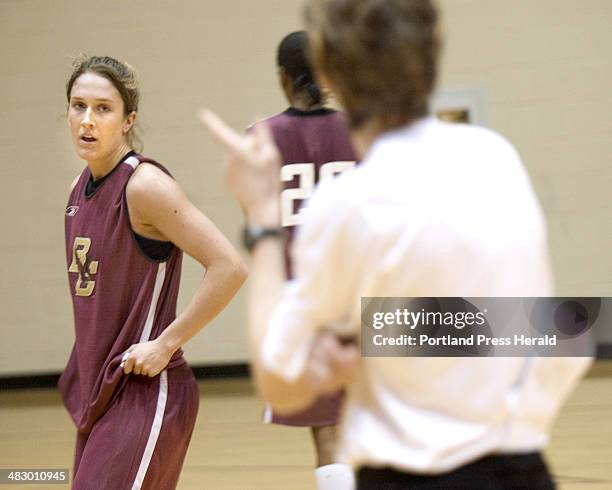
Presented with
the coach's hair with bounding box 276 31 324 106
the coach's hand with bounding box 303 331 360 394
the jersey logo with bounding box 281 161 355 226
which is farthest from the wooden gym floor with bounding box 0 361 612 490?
the coach's hand with bounding box 303 331 360 394

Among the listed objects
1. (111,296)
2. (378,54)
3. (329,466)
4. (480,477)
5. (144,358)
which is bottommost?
(329,466)

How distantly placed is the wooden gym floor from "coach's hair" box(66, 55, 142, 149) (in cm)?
205

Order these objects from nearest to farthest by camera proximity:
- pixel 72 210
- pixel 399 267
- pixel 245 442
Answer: pixel 399 267 < pixel 72 210 < pixel 245 442

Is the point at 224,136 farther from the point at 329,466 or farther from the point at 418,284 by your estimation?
the point at 329,466

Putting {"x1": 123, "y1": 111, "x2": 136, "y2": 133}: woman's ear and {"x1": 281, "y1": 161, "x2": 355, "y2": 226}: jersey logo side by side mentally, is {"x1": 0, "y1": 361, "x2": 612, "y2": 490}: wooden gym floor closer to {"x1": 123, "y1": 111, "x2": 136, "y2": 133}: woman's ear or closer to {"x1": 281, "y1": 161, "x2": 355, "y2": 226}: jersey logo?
{"x1": 281, "y1": 161, "x2": 355, "y2": 226}: jersey logo

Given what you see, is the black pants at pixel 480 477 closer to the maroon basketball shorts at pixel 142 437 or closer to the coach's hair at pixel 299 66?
the maroon basketball shorts at pixel 142 437

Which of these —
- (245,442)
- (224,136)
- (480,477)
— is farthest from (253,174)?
(245,442)

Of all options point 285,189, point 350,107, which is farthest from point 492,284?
point 285,189

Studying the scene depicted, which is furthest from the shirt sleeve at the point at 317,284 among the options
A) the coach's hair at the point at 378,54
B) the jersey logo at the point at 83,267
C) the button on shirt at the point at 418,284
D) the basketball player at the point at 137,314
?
the jersey logo at the point at 83,267

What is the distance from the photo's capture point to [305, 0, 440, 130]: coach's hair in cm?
117

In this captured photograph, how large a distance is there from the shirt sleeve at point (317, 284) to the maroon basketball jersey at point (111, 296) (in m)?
1.41

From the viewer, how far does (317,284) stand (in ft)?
3.80

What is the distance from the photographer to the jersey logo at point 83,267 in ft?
8.44

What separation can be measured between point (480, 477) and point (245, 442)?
4.16 meters
